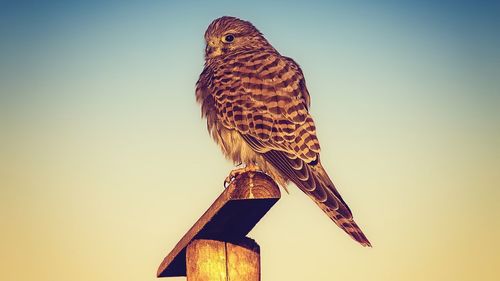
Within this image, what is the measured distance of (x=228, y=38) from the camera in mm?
5719

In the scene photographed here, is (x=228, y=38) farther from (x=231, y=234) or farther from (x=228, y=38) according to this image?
(x=231, y=234)

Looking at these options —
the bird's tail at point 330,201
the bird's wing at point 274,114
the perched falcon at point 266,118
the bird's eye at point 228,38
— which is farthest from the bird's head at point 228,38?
the bird's tail at point 330,201

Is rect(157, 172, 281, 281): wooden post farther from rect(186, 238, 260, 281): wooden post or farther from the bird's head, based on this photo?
the bird's head

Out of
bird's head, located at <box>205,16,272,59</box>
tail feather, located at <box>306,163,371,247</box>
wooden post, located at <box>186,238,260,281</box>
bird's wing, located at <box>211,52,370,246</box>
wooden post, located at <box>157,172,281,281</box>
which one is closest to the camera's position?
wooden post, located at <box>157,172,281,281</box>

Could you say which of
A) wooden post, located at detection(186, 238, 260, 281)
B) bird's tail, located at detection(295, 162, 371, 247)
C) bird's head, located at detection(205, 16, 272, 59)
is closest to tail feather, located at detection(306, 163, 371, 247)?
bird's tail, located at detection(295, 162, 371, 247)

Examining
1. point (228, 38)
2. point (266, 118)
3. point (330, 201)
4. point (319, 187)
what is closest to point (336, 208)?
point (330, 201)

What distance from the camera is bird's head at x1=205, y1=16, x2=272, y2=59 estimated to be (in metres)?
5.67

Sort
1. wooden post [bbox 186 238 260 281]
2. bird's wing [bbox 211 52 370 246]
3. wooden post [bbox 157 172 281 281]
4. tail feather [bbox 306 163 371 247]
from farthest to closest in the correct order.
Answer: bird's wing [bbox 211 52 370 246] < tail feather [bbox 306 163 371 247] < wooden post [bbox 186 238 260 281] < wooden post [bbox 157 172 281 281]

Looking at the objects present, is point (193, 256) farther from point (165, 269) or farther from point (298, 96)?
point (298, 96)

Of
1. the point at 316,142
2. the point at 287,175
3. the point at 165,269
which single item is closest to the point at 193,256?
the point at 165,269

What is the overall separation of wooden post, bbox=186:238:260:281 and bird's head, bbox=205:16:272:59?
2745 mm

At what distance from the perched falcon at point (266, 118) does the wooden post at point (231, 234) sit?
68cm

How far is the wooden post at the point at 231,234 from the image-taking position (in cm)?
287

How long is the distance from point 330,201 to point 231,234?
71 cm
